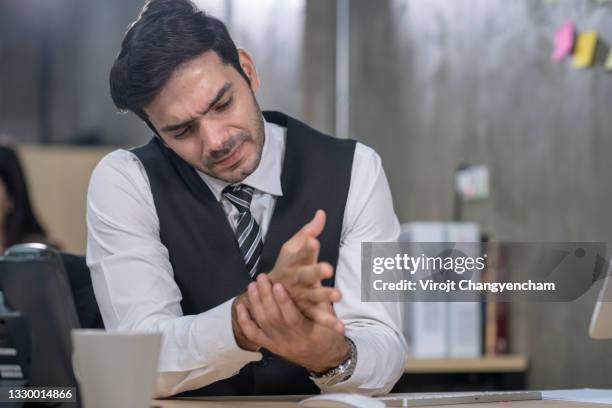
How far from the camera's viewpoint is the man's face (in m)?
1.77

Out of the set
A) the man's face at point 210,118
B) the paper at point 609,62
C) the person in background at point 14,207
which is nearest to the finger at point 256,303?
the man's face at point 210,118

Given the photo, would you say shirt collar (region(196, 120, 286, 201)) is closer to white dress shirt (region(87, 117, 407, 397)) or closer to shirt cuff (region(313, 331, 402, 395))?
white dress shirt (region(87, 117, 407, 397))

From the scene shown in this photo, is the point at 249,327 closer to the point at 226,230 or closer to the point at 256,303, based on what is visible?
the point at 256,303

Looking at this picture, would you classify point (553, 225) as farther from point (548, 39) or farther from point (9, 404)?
point (9, 404)

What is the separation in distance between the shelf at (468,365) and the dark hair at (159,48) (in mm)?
1739

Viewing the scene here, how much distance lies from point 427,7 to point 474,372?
64.2 inches

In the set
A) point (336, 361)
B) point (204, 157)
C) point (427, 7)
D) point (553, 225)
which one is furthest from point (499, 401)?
point (427, 7)

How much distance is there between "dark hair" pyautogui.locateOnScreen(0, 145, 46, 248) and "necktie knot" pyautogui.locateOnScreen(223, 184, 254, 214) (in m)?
2.35

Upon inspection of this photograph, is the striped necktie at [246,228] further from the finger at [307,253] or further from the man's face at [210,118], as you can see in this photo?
the finger at [307,253]

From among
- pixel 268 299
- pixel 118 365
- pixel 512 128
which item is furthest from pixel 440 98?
pixel 118 365

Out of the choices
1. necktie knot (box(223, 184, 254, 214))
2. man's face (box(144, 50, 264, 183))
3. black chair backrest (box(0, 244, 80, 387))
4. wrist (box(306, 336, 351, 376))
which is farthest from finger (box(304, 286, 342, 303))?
necktie knot (box(223, 184, 254, 214))

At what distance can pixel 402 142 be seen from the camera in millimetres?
4473

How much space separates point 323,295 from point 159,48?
70 centimetres

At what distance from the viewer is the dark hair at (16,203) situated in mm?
4070
